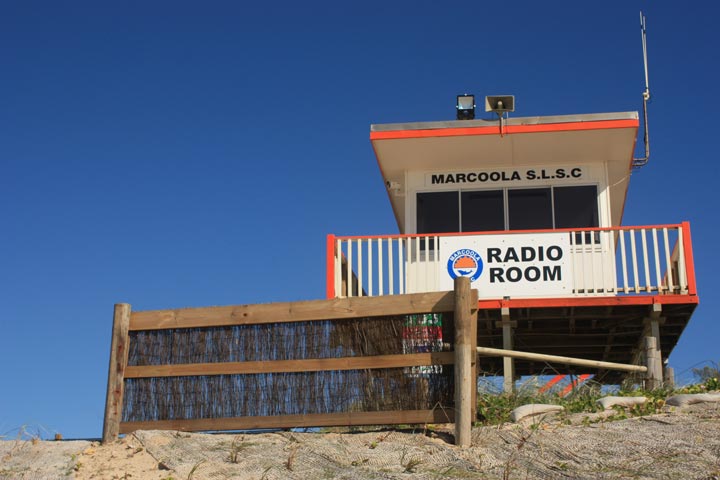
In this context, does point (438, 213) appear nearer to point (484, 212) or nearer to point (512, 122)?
point (484, 212)

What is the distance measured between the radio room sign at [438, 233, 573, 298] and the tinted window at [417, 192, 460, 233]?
1.38 meters

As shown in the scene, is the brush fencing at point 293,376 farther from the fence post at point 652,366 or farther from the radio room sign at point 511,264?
the radio room sign at point 511,264

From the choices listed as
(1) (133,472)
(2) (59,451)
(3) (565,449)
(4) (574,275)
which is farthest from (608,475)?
(4) (574,275)

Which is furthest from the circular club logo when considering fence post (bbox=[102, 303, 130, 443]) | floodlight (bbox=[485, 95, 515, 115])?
fence post (bbox=[102, 303, 130, 443])

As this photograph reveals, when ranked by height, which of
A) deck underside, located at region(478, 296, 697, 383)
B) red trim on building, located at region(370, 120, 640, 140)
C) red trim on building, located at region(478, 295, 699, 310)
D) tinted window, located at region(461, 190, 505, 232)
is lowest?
deck underside, located at region(478, 296, 697, 383)

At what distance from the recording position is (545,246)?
14781 mm

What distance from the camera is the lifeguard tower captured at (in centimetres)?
1430

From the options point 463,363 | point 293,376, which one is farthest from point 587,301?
point 293,376

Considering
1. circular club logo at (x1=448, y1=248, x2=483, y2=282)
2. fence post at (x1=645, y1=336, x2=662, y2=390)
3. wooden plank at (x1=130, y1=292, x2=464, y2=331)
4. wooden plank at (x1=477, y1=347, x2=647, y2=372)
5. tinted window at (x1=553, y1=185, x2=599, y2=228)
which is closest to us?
wooden plank at (x1=130, y1=292, x2=464, y2=331)

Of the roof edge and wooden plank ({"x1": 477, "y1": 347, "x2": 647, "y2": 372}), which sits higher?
the roof edge

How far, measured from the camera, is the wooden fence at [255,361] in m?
9.05

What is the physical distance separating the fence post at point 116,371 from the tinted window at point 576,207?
852 centimetres

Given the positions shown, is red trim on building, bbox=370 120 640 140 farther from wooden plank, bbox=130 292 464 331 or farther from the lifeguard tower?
wooden plank, bbox=130 292 464 331

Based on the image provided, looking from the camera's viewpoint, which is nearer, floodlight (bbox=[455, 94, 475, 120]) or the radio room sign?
the radio room sign
